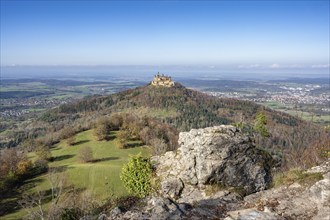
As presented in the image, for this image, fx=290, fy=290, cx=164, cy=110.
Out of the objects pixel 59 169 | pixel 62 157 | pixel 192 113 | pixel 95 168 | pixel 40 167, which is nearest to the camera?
pixel 95 168

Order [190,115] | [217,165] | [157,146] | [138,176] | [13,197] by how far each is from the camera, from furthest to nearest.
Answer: [190,115] → [157,146] → [13,197] → [138,176] → [217,165]

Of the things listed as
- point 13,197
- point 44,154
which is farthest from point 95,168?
point 44,154

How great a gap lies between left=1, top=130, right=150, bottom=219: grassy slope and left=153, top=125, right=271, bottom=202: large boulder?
90.1 ft

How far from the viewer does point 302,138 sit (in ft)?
429

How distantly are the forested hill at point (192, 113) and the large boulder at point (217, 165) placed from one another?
102785 millimetres

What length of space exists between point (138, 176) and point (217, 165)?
963cm

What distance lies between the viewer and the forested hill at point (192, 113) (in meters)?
141

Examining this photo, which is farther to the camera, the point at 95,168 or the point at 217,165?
the point at 95,168

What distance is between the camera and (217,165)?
2502 cm

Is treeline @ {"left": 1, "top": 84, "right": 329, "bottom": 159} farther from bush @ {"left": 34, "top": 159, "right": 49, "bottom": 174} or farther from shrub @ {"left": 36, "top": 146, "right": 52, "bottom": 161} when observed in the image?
bush @ {"left": 34, "top": 159, "right": 49, "bottom": 174}

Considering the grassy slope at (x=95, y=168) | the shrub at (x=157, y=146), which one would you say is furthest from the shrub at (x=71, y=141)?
the shrub at (x=157, y=146)

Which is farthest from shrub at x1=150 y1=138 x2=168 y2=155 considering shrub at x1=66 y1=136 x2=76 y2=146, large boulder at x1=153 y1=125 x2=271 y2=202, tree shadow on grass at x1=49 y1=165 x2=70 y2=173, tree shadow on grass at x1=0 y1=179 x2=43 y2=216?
large boulder at x1=153 y1=125 x2=271 y2=202

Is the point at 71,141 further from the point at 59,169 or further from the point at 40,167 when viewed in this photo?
the point at 59,169

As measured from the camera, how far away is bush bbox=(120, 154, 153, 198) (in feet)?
97.4
